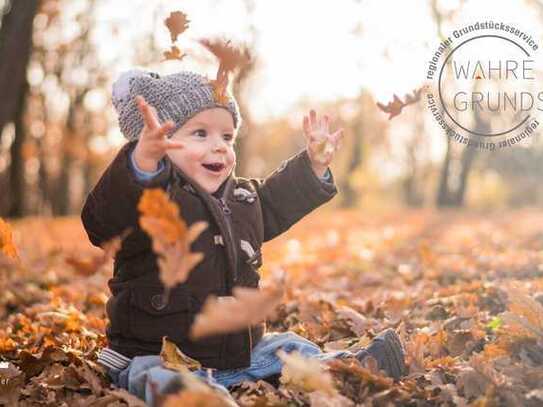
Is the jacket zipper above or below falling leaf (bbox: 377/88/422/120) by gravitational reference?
below

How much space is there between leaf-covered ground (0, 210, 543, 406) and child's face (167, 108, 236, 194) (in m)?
0.65

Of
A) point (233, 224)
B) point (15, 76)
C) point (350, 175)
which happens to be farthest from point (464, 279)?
point (350, 175)

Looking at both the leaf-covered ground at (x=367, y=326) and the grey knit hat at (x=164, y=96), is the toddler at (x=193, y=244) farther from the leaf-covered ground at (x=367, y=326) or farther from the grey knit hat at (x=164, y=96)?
the leaf-covered ground at (x=367, y=326)

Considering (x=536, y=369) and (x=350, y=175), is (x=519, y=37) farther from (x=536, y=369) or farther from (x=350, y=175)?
(x=350, y=175)

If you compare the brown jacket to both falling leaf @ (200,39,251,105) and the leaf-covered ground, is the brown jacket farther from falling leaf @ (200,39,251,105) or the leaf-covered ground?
falling leaf @ (200,39,251,105)

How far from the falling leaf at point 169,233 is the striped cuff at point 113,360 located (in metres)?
0.92

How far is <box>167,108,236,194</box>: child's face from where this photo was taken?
8.66 ft

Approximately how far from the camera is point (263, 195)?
3078 mm

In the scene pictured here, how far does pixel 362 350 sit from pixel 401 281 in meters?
2.64

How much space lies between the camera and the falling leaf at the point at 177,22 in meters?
2.58

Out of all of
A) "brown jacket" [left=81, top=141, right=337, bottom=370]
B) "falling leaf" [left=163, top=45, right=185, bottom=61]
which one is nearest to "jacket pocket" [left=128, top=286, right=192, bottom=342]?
"brown jacket" [left=81, top=141, right=337, bottom=370]

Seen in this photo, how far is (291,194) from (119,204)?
2.95 ft

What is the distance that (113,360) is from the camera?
2.63 meters

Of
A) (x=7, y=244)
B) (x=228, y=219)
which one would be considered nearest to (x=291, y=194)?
(x=228, y=219)
